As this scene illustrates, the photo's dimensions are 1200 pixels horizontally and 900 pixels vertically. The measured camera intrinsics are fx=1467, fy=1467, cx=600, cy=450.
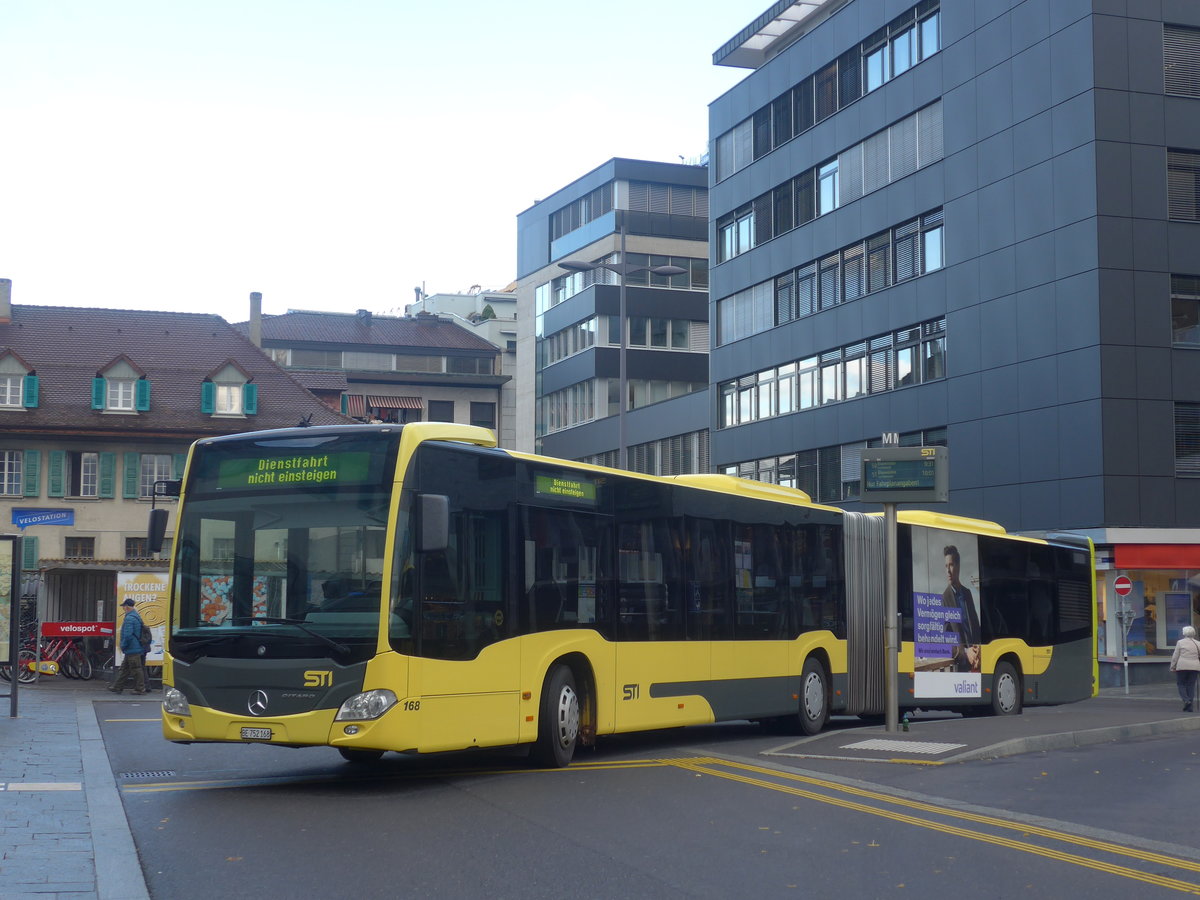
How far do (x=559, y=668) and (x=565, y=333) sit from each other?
5372 centimetres

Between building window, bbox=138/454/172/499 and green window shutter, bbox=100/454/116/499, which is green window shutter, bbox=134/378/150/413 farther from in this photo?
green window shutter, bbox=100/454/116/499

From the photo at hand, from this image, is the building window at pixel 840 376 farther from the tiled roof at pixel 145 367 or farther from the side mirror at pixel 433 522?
the side mirror at pixel 433 522

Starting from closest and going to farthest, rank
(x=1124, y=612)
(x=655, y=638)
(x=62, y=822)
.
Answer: (x=62, y=822)
(x=655, y=638)
(x=1124, y=612)

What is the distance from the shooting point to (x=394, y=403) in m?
82.7

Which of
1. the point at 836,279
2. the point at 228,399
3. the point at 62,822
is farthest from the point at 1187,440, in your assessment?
the point at 228,399

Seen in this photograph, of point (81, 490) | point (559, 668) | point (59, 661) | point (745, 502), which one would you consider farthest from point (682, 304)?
point (559, 668)

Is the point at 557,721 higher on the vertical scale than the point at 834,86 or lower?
lower

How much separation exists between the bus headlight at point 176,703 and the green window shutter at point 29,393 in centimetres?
4288

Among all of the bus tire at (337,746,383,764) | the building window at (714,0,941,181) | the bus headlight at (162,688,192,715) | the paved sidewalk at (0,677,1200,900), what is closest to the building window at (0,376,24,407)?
the paved sidewalk at (0,677,1200,900)

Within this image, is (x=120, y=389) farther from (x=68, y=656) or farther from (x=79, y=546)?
(x=68, y=656)

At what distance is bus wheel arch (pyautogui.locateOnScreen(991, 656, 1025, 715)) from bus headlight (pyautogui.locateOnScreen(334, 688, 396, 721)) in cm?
1411

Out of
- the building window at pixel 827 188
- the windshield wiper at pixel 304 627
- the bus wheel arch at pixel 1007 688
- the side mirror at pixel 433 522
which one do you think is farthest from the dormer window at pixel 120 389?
the side mirror at pixel 433 522

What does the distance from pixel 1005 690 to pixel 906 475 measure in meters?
6.83

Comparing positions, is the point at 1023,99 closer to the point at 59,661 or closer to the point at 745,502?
the point at 745,502
